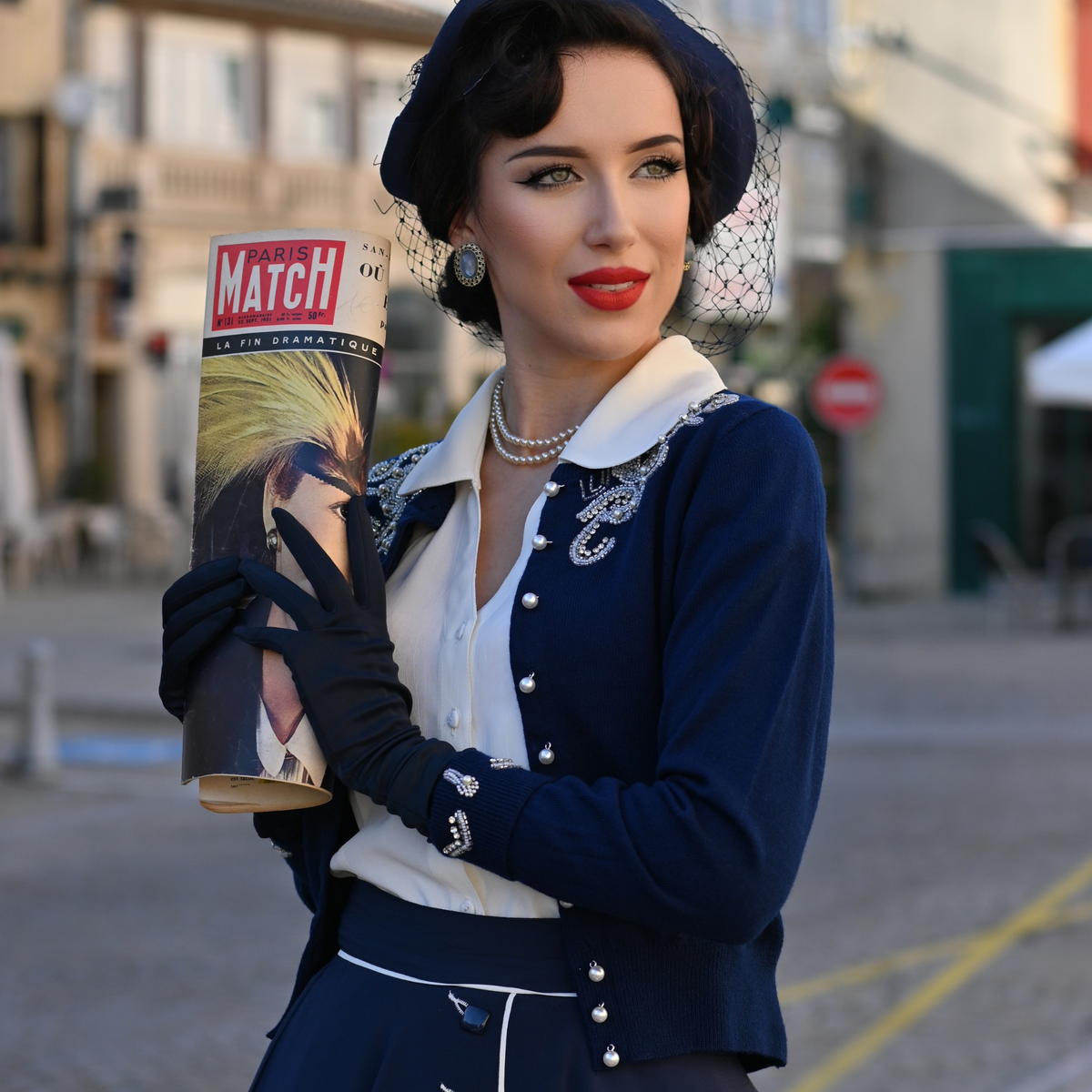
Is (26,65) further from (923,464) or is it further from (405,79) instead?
(405,79)

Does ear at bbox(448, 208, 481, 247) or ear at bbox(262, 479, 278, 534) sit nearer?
ear at bbox(262, 479, 278, 534)

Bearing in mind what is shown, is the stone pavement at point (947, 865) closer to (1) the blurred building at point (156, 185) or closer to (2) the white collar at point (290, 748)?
(2) the white collar at point (290, 748)

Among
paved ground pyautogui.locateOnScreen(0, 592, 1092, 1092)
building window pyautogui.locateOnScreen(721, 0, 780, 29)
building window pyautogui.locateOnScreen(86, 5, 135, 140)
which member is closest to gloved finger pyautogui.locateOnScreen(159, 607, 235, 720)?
paved ground pyautogui.locateOnScreen(0, 592, 1092, 1092)

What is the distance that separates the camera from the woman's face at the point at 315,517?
181 centimetres

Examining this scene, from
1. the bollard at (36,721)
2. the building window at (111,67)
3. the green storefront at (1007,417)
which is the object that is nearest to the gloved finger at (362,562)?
the bollard at (36,721)

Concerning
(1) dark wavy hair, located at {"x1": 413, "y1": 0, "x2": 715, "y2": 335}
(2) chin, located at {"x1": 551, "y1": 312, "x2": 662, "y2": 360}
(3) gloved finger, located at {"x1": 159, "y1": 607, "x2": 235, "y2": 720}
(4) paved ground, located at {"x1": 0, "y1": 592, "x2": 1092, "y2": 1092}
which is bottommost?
(4) paved ground, located at {"x1": 0, "y1": 592, "x2": 1092, "y2": 1092}

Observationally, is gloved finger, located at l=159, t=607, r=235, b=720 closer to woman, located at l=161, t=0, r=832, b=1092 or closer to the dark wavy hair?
woman, located at l=161, t=0, r=832, b=1092

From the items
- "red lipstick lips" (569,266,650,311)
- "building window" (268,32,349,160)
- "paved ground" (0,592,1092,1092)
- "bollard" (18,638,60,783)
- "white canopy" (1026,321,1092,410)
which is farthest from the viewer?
"building window" (268,32,349,160)

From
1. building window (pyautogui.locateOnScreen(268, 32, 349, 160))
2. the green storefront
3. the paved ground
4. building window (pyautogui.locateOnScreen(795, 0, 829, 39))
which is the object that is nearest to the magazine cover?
the paved ground

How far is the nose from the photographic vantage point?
1.83 meters

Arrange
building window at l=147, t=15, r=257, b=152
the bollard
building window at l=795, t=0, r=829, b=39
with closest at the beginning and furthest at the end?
the bollard, building window at l=147, t=15, r=257, b=152, building window at l=795, t=0, r=829, b=39

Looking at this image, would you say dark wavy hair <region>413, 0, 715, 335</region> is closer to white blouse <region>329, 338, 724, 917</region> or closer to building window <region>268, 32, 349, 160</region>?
white blouse <region>329, 338, 724, 917</region>

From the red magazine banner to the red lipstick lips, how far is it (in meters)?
0.25

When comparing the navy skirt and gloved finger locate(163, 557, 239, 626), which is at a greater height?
gloved finger locate(163, 557, 239, 626)
